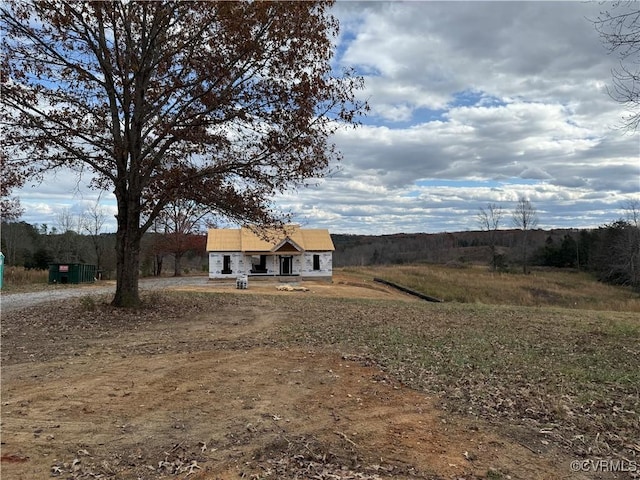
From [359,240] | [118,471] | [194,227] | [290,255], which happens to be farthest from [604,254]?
[118,471]

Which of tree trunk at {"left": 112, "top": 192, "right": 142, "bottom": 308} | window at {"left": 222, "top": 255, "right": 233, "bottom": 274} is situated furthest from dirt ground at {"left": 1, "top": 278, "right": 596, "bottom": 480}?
window at {"left": 222, "top": 255, "right": 233, "bottom": 274}

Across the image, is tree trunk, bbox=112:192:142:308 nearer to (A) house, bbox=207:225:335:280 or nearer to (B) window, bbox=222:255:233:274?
(A) house, bbox=207:225:335:280

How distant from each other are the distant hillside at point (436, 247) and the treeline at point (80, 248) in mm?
37053

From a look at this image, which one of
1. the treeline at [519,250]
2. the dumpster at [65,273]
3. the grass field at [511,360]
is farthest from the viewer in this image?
the treeline at [519,250]

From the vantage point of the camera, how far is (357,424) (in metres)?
5.10

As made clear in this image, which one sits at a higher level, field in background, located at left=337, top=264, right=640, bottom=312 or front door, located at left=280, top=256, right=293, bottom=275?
front door, located at left=280, top=256, right=293, bottom=275

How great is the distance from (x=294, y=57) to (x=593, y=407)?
9629 millimetres

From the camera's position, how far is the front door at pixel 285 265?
40.6 meters

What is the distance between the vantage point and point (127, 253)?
1345cm

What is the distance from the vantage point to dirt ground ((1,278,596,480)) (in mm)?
4117

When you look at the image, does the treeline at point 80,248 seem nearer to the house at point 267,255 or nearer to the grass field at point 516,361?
the house at point 267,255

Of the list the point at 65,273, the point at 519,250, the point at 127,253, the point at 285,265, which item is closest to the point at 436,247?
the point at 519,250

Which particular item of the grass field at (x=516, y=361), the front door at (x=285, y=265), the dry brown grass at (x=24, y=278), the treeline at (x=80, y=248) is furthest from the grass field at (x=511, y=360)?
the treeline at (x=80, y=248)

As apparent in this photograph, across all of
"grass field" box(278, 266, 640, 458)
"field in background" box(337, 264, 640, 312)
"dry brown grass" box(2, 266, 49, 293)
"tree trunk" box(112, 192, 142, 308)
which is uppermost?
"tree trunk" box(112, 192, 142, 308)
